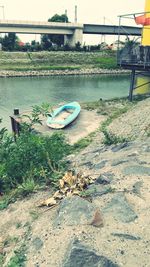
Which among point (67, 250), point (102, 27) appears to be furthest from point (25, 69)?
point (67, 250)

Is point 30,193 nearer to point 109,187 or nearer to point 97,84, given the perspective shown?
point 109,187

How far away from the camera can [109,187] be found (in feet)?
24.9

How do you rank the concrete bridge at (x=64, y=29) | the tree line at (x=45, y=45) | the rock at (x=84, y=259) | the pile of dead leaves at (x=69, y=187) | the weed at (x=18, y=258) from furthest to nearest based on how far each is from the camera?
the tree line at (x=45, y=45)
the concrete bridge at (x=64, y=29)
the pile of dead leaves at (x=69, y=187)
the weed at (x=18, y=258)
the rock at (x=84, y=259)

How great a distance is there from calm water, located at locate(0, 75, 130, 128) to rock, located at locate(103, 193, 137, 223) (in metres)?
21.2

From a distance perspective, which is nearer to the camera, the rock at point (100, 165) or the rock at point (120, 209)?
the rock at point (120, 209)

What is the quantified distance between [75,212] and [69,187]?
3.90ft

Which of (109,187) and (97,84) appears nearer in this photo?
(109,187)

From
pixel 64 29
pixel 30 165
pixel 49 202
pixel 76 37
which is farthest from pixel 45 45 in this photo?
pixel 49 202

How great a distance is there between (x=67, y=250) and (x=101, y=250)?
1.95 ft

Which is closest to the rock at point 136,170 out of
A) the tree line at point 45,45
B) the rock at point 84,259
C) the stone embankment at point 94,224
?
the stone embankment at point 94,224

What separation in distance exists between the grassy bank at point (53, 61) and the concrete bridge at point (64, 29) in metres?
6.47

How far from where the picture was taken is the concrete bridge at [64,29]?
73.5m

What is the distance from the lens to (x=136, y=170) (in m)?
8.26

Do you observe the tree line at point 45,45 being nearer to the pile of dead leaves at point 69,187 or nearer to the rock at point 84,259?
the pile of dead leaves at point 69,187
